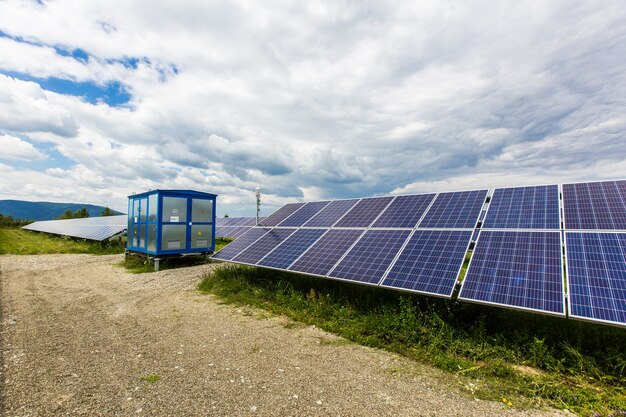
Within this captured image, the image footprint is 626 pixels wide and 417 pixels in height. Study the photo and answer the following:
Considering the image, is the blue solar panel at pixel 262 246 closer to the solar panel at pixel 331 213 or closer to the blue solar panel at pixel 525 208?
the solar panel at pixel 331 213

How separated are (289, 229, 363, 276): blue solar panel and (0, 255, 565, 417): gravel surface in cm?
164

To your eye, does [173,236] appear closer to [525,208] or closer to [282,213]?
[282,213]

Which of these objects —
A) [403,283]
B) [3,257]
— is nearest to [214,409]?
[403,283]

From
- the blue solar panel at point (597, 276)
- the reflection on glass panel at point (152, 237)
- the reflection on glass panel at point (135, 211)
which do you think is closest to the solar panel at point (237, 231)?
the reflection on glass panel at point (135, 211)

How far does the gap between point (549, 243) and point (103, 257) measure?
23.5 metres

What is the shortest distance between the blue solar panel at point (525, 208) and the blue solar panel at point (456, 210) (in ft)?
1.21

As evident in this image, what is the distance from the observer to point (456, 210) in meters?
9.82

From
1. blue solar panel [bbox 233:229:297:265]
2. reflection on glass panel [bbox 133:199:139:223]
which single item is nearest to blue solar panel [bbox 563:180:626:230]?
blue solar panel [bbox 233:229:297:265]

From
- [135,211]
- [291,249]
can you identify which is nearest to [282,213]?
[291,249]

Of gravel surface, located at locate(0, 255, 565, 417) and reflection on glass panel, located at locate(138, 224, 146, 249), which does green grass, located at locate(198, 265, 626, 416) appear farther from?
reflection on glass panel, located at locate(138, 224, 146, 249)

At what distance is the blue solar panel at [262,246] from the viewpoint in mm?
11383

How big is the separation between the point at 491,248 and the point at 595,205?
9.67ft

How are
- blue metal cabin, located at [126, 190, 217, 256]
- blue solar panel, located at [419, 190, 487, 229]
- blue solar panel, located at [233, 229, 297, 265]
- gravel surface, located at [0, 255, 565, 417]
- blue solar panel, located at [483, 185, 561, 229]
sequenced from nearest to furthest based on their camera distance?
gravel surface, located at [0, 255, 565, 417] → blue solar panel, located at [483, 185, 561, 229] → blue solar panel, located at [419, 190, 487, 229] → blue solar panel, located at [233, 229, 297, 265] → blue metal cabin, located at [126, 190, 217, 256]

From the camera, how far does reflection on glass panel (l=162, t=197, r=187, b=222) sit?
54.9 feet
